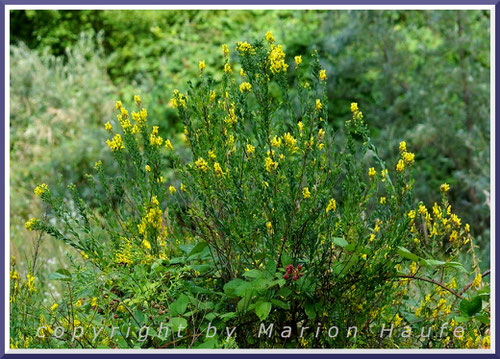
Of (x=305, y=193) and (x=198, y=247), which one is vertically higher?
(x=305, y=193)

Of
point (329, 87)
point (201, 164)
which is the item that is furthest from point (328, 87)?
point (201, 164)

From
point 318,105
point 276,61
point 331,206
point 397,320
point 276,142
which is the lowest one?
point 397,320

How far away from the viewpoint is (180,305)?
2.15 meters

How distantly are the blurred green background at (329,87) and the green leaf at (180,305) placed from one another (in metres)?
1.96

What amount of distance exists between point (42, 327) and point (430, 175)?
402 centimetres

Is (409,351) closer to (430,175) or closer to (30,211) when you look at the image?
(430,175)

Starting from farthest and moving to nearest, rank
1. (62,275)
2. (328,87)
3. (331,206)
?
(328,87) → (62,275) → (331,206)

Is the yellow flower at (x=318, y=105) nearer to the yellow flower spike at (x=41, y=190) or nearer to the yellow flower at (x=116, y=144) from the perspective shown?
the yellow flower at (x=116, y=144)

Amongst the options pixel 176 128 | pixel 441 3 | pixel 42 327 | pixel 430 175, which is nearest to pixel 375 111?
pixel 430 175

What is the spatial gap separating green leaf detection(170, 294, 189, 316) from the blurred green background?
6.44 ft

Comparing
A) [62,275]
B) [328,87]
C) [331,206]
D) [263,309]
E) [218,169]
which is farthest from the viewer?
[328,87]

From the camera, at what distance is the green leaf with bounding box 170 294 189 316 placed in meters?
2.13

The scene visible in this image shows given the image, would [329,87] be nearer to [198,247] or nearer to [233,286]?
[198,247]

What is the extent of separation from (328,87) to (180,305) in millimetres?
4015
